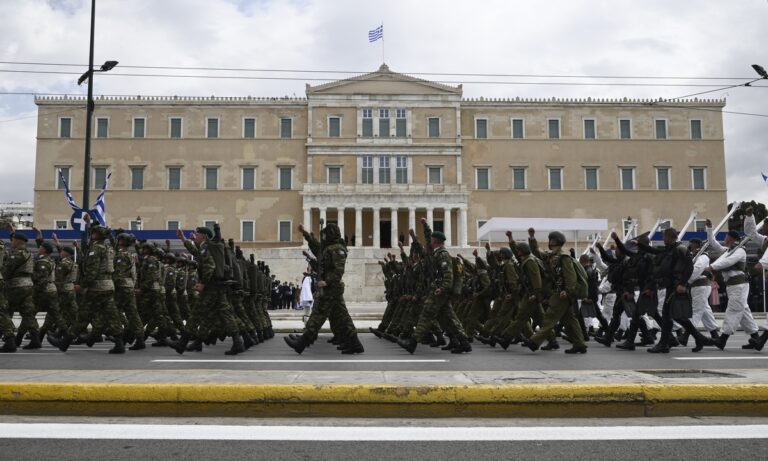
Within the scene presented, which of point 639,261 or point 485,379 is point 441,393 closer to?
point 485,379

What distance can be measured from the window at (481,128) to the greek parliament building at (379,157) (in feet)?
0.26

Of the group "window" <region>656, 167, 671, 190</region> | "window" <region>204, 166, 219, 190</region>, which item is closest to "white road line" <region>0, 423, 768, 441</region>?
"window" <region>204, 166, 219, 190</region>

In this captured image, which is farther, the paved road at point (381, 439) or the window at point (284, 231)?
the window at point (284, 231)

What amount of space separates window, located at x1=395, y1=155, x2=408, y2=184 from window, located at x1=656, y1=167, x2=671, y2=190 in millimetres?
19813

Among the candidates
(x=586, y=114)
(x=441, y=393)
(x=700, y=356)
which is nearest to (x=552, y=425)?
(x=441, y=393)

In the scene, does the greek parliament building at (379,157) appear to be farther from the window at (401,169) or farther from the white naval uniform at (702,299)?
the white naval uniform at (702,299)

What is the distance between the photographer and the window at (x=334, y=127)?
52844 mm

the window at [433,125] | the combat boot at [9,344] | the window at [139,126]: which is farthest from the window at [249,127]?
the combat boot at [9,344]

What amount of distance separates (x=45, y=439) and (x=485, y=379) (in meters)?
3.33

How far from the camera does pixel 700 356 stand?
929 cm

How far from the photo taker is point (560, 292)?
→ 9602 mm

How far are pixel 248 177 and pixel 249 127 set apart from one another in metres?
3.93

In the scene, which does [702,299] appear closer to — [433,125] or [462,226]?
[462,226]

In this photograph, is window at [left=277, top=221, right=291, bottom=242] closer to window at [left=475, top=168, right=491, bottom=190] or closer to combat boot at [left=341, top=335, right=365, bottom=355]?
window at [left=475, top=168, right=491, bottom=190]
